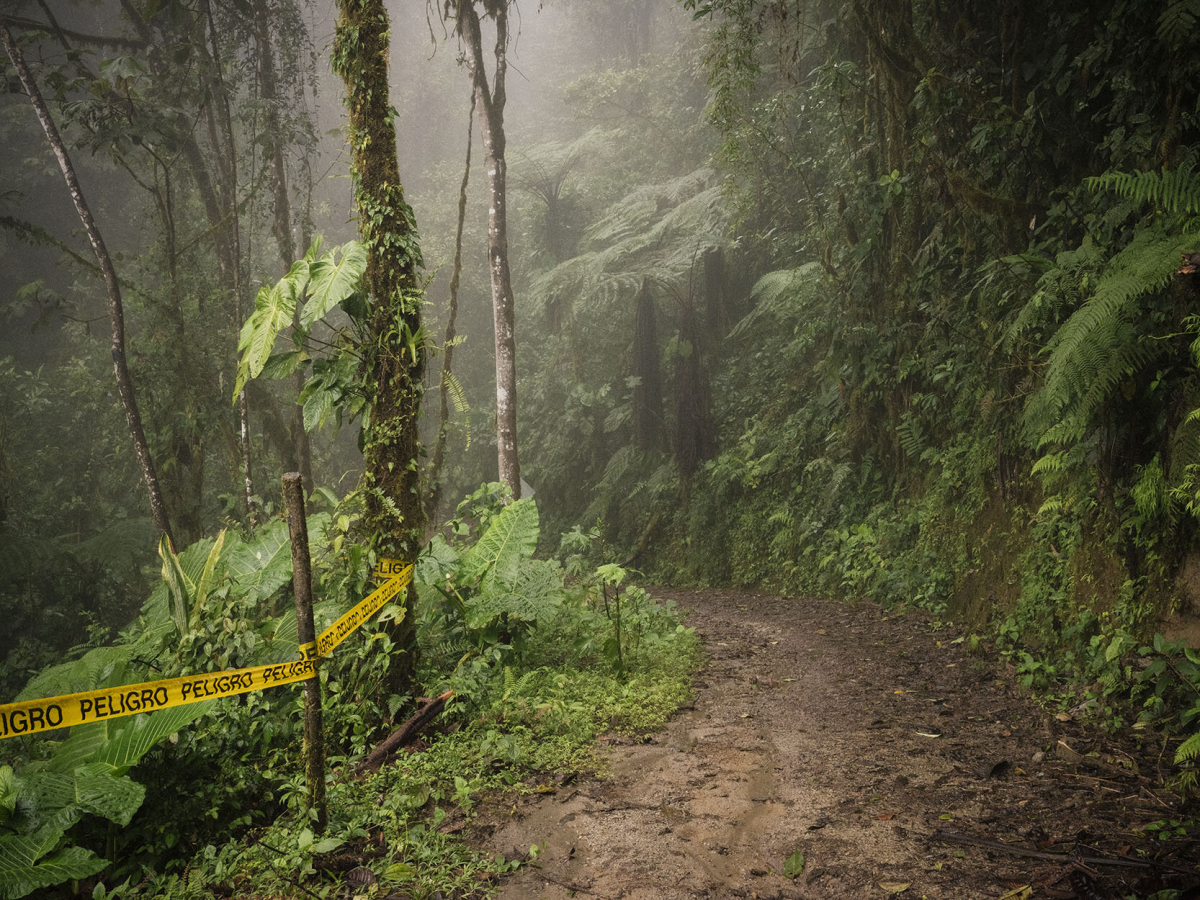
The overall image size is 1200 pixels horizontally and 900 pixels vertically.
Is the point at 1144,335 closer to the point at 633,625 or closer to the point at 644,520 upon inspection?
the point at 633,625

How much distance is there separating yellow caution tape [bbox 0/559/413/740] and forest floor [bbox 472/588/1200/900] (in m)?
1.07

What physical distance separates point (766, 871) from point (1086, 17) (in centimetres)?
575

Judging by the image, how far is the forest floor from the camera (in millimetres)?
2676

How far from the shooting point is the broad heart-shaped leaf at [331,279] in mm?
3896

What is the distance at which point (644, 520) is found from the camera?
1205cm

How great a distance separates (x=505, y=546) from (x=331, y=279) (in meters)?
2.08

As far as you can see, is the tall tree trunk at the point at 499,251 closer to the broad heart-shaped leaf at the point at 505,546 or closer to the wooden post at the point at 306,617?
the broad heart-shaped leaf at the point at 505,546

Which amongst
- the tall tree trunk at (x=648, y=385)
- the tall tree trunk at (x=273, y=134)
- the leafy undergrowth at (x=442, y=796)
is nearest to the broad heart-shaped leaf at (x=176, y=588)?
the leafy undergrowth at (x=442, y=796)

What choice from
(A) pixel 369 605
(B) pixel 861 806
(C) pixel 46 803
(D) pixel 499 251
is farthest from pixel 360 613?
(D) pixel 499 251

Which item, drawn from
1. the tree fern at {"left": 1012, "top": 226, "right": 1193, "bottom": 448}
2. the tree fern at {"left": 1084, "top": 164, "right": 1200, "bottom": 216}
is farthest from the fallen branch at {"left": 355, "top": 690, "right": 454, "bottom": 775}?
the tree fern at {"left": 1084, "top": 164, "right": 1200, "bottom": 216}

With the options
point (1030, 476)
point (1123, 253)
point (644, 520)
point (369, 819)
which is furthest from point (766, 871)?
point (644, 520)

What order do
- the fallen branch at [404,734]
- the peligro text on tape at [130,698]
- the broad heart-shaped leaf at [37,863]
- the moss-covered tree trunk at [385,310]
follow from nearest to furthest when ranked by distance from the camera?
1. the peligro text on tape at [130,698]
2. the broad heart-shaped leaf at [37,863]
3. the fallen branch at [404,734]
4. the moss-covered tree trunk at [385,310]

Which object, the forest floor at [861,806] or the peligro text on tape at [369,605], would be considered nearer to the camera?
the forest floor at [861,806]

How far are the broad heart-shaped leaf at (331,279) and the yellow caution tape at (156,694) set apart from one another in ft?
5.26
